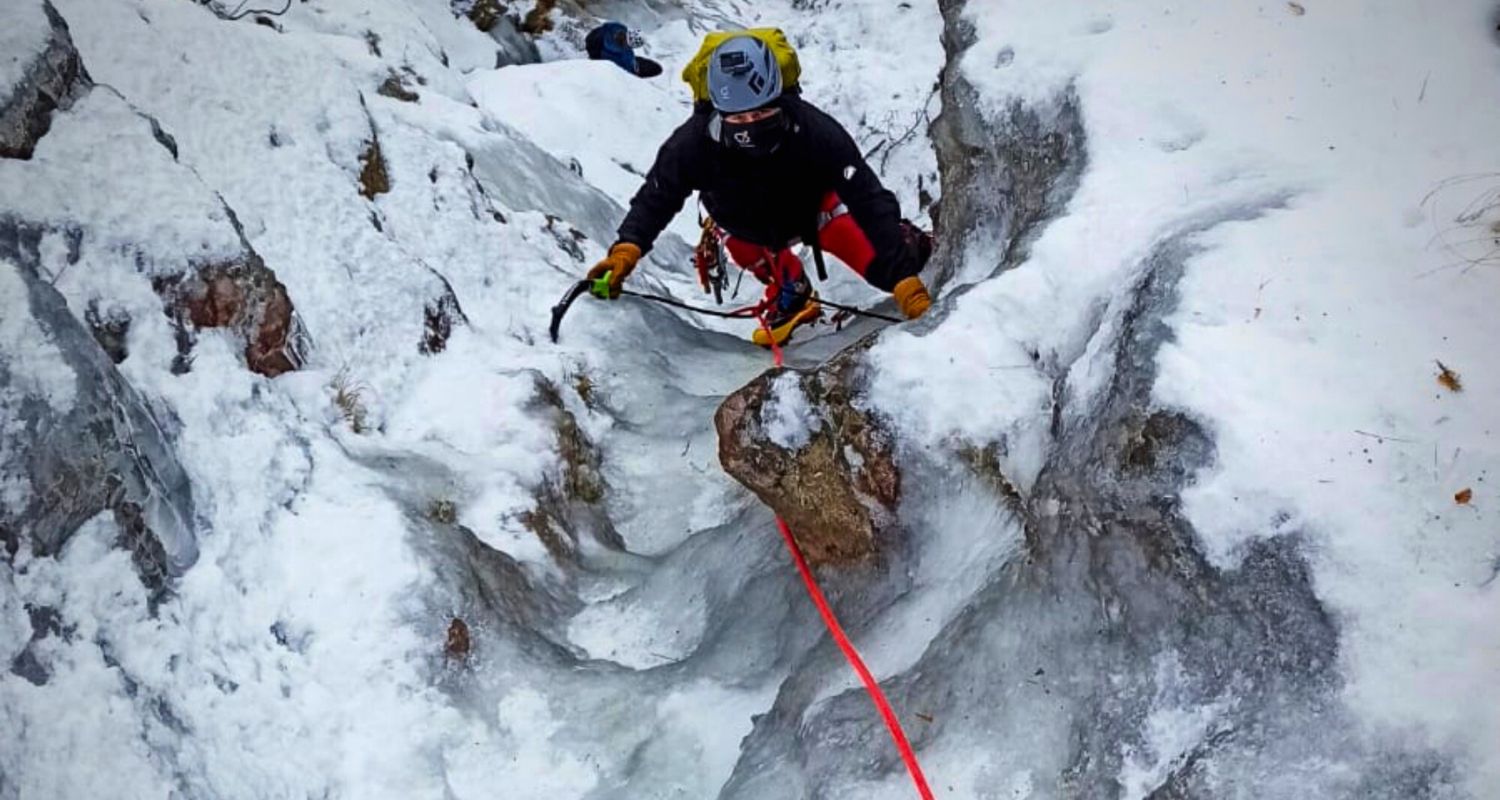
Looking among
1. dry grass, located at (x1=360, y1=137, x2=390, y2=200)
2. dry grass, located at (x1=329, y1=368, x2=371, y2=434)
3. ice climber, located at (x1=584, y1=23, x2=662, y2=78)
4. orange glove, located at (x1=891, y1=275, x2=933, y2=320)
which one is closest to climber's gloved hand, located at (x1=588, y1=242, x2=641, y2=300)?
dry grass, located at (x1=360, y1=137, x2=390, y2=200)

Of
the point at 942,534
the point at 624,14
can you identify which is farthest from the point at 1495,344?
the point at 624,14

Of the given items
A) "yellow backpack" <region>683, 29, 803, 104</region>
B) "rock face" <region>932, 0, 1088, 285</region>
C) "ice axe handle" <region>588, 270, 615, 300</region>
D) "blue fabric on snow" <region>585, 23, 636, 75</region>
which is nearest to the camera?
"rock face" <region>932, 0, 1088, 285</region>

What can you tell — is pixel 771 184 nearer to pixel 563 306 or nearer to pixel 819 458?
pixel 563 306

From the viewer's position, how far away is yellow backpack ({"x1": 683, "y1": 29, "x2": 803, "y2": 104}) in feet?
20.1

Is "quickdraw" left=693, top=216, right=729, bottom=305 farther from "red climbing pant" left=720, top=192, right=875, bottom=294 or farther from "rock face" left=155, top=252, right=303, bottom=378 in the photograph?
"rock face" left=155, top=252, right=303, bottom=378

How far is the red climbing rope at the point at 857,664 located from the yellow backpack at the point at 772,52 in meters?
2.56

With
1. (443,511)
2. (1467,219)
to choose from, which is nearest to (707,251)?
(443,511)

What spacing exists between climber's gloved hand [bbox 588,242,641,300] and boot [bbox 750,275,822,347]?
1253 millimetres

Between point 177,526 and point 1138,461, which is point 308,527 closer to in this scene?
point 177,526

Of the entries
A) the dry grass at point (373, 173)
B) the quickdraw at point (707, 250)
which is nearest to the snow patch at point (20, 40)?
the dry grass at point (373, 173)

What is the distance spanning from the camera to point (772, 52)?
599 centimetres

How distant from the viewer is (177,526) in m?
4.41

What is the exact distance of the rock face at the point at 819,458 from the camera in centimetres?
468

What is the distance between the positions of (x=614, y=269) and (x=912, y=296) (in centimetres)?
191
